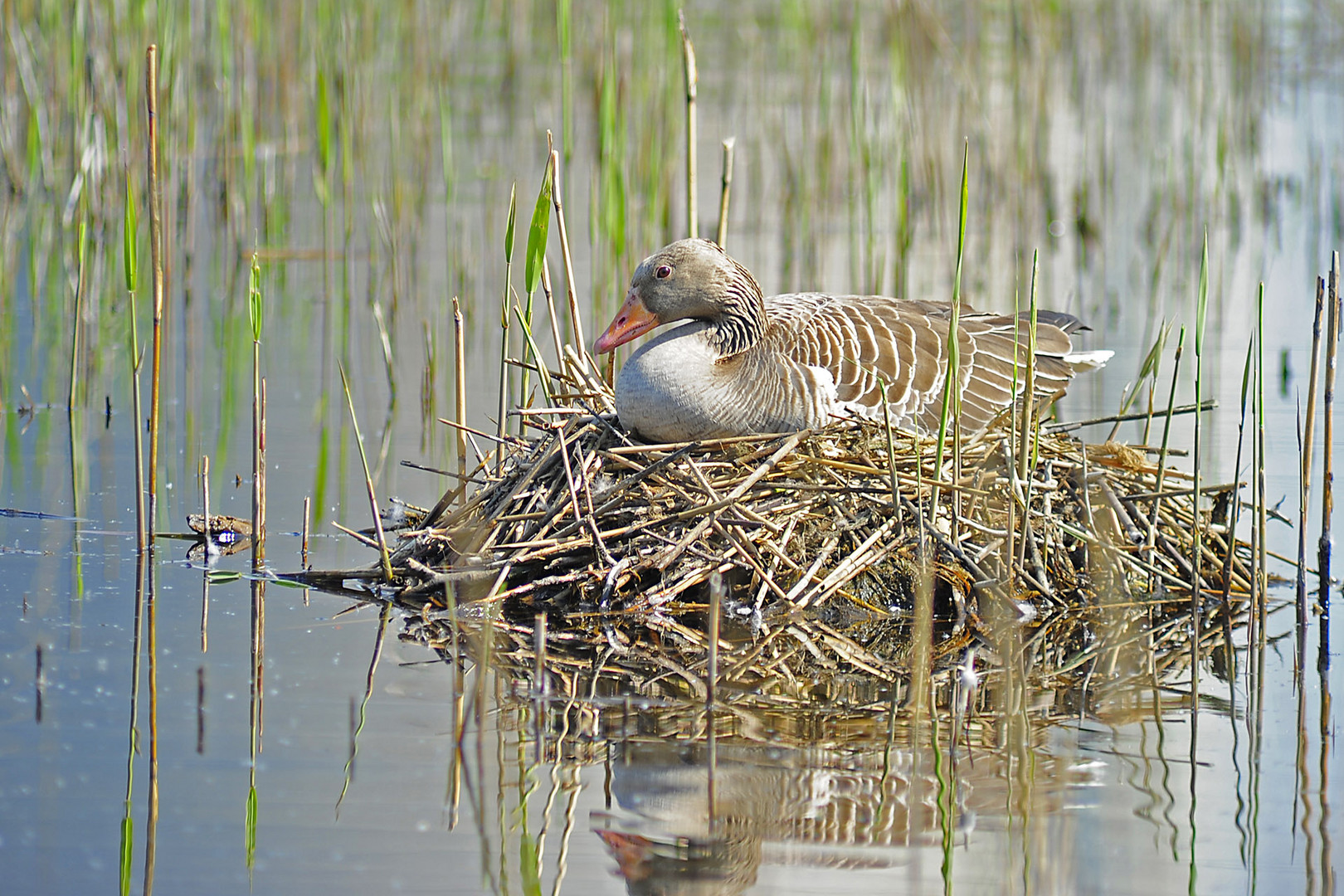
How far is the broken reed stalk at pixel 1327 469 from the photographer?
5177 millimetres

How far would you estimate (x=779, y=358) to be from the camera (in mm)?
5984

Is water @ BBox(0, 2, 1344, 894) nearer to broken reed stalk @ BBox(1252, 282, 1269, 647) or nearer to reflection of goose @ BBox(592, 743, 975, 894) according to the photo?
reflection of goose @ BBox(592, 743, 975, 894)

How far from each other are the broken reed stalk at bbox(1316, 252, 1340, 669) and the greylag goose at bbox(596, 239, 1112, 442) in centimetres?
130

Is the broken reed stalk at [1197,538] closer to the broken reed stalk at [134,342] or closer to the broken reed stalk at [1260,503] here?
the broken reed stalk at [1260,503]

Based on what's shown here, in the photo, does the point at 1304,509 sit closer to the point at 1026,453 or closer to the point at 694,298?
the point at 1026,453

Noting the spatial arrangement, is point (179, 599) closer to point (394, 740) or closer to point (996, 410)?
point (394, 740)

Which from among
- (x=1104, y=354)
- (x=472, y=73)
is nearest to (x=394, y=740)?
(x=1104, y=354)

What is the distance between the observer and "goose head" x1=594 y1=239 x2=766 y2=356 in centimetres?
611

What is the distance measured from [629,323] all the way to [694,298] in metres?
0.27

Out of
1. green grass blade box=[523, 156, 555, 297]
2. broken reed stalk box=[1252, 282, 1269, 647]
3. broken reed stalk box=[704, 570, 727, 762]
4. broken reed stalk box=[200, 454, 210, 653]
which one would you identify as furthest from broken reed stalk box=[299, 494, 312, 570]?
broken reed stalk box=[1252, 282, 1269, 647]

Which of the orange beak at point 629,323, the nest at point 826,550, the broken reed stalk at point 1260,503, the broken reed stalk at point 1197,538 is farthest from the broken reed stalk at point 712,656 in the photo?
the broken reed stalk at point 1260,503

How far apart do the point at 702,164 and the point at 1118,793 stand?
1049 cm

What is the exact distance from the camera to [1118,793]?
399 cm

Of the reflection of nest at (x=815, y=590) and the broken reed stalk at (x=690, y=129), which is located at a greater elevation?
the broken reed stalk at (x=690, y=129)
